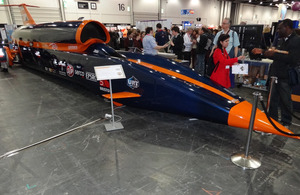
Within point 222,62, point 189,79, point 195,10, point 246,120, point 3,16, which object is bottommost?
point 246,120

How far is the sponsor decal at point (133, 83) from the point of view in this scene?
363cm

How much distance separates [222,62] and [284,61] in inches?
39.1

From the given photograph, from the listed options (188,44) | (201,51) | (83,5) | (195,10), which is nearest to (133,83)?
(201,51)

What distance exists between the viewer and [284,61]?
3.12m

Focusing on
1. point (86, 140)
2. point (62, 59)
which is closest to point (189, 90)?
point (86, 140)

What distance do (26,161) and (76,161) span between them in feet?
2.24

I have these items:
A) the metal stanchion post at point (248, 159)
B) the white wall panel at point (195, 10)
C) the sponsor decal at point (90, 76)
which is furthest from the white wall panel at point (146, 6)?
the metal stanchion post at point (248, 159)

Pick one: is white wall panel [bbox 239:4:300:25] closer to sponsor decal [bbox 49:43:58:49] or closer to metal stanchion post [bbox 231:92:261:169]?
sponsor decal [bbox 49:43:58:49]

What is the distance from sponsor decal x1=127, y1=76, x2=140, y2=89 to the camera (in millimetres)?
3629

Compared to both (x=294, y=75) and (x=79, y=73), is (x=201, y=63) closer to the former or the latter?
(x=294, y=75)

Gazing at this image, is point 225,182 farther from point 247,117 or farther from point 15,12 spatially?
point 15,12

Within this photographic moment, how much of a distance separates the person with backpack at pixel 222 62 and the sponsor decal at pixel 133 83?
155 cm

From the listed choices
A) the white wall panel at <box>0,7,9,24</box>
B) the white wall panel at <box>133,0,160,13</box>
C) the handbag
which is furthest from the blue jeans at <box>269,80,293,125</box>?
the white wall panel at <box>133,0,160,13</box>

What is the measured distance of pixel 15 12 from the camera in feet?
52.9
